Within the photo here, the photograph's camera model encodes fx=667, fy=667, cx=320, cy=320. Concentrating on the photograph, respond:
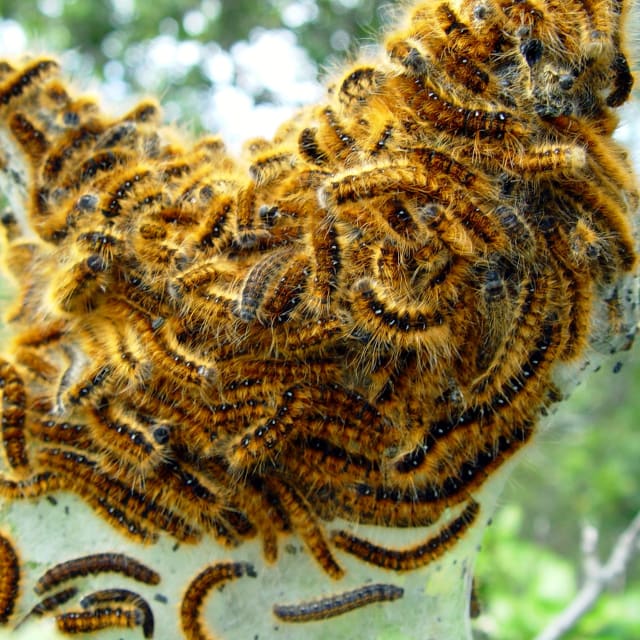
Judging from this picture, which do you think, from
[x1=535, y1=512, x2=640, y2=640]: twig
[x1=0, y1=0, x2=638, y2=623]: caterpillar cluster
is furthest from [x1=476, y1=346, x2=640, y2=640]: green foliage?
[x1=0, y1=0, x2=638, y2=623]: caterpillar cluster

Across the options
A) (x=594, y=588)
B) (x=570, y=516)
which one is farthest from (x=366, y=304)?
(x=570, y=516)

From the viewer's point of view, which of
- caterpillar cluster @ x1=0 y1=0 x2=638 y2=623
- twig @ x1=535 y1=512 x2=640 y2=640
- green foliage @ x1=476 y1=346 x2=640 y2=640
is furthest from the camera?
green foliage @ x1=476 y1=346 x2=640 y2=640

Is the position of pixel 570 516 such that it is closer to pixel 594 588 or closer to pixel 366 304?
pixel 594 588

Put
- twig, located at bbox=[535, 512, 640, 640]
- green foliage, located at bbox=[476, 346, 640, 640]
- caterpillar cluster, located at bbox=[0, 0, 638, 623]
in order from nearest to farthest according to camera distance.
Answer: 1. caterpillar cluster, located at bbox=[0, 0, 638, 623]
2. twig, located at bbox=[535, 512, 640, 640]
3. green foliage, located at bbox=[476, 346, 640, 640]

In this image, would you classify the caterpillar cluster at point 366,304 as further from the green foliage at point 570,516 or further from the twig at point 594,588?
the twig at point 594,588

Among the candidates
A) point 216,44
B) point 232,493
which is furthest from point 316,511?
point 216,44

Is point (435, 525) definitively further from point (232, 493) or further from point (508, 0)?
point (508, 0)

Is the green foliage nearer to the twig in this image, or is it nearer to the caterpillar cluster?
the twig

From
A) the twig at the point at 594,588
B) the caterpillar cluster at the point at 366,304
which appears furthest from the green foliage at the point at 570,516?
the caterpillar cluster at the point at 366,304
